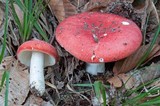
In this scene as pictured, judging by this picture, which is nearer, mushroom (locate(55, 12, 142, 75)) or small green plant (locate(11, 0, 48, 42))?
mushroom (locate(55, 12, 142, 75))

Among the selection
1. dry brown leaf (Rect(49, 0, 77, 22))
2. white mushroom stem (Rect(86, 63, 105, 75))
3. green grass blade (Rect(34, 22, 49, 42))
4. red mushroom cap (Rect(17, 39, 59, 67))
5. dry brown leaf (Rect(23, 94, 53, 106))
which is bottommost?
dry brown leaf (Rect(23, 94, 53, 106))

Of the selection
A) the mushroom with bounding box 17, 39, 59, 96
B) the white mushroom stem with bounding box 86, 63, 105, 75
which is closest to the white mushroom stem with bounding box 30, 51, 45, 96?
the mushroom with bounding box 17, 39, 59, 96

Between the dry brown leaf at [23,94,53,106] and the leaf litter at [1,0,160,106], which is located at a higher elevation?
the leaf litter at [1,0,160,106]

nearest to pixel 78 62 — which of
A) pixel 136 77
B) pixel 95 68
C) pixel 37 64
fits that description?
pixel 95 68

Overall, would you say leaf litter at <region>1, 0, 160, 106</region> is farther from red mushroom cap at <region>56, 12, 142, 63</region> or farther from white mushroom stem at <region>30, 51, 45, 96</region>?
red mushroom cap at <region>56, 12, 142, 63</region>

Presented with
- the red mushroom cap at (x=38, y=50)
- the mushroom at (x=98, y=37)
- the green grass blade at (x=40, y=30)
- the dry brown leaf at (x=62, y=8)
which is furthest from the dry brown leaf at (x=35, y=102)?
the dry brown leaf at (x=62, y=8)

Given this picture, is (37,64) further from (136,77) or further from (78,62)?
(136,77)
